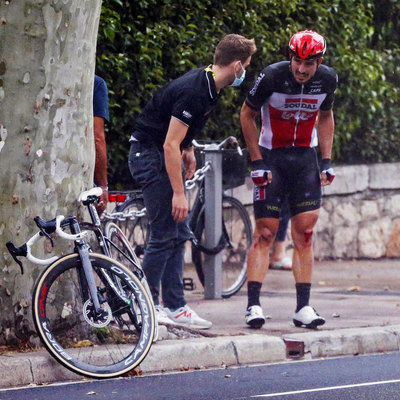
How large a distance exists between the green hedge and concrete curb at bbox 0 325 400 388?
152 inches

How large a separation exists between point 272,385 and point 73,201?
1.67m

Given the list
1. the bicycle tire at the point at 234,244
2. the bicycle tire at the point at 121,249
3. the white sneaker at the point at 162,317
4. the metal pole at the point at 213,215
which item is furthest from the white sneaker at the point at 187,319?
the bicycle tire at the point at 234,244

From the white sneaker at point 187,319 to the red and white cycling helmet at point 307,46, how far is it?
6.15ft

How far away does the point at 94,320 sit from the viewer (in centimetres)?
648

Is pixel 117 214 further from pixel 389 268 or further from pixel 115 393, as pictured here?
pixel 389 268

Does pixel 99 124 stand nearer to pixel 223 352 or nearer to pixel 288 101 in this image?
pixel 288 101

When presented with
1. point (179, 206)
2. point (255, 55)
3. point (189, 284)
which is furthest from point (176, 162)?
point (255, 55)

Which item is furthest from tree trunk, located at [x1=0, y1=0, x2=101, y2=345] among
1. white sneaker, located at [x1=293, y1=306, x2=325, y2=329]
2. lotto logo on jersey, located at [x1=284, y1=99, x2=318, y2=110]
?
white sneaker, located at [x1=293, y1=306, x2=325, y2=329]

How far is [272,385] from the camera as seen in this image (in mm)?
6219

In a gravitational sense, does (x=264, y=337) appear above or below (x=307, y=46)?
below

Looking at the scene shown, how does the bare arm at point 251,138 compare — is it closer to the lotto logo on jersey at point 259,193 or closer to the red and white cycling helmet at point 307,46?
the lotto logo on jersey at point 259,193

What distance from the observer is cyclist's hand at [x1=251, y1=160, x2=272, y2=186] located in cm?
788

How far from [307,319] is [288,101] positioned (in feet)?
4.85

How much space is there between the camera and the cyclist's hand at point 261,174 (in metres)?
7.88
